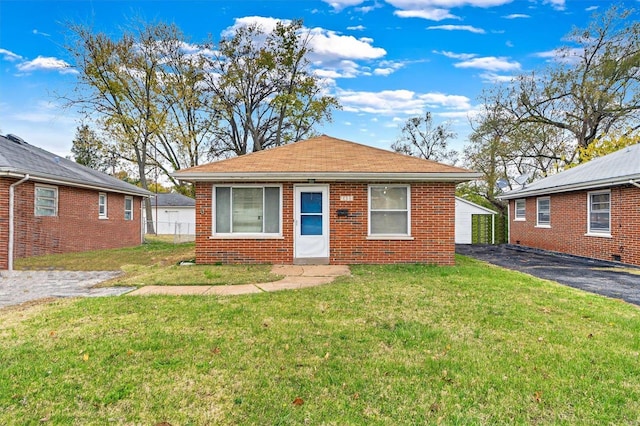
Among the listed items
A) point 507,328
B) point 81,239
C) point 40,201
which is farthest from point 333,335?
point 81,239

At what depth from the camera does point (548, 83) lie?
23766 millimetres

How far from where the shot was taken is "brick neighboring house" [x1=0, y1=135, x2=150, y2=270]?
10.6 meters

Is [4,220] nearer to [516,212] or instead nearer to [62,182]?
[62,182]

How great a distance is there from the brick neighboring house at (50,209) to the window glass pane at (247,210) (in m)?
6.45

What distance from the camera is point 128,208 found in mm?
18391

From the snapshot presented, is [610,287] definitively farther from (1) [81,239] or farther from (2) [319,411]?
(1) [81,239]

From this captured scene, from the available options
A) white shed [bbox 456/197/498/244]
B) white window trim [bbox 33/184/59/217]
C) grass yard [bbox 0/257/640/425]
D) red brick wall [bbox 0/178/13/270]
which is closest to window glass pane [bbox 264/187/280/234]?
grass yard [bbox 0/257/640/425]

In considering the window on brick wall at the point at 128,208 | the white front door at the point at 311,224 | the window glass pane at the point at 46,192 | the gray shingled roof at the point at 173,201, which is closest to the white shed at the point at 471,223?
the white front door at the point at 311,224

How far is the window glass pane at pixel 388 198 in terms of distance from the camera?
33.2 feet

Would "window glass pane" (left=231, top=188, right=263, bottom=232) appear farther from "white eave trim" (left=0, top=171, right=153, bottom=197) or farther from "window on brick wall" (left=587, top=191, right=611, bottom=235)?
"window on brick wall" (left=587, top=191, right=611, bottom=235)

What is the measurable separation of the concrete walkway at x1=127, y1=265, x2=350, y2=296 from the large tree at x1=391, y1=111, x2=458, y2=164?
94.0 ft

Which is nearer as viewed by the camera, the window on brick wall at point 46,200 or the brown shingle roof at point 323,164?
the brown shingle roof at point 323,164

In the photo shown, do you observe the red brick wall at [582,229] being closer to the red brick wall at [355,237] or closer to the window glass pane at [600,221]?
the window glass pane at [600,221]

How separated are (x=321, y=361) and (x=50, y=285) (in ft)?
22.7
